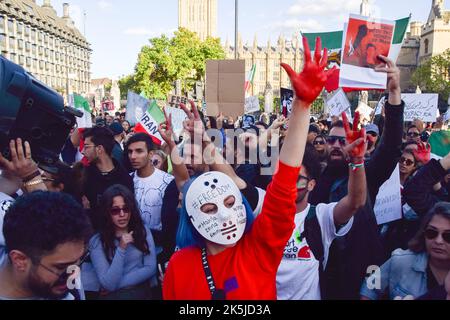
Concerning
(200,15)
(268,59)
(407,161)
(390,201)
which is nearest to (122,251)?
(390,201)

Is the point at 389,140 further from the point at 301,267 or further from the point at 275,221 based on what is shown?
the point at 275,221

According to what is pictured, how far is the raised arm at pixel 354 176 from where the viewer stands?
7.59 ft

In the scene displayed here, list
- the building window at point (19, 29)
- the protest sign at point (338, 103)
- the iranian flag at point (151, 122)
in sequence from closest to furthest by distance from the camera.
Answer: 1. the iranian flag at point (151, 122)
2. the protest sign at point (338, 103)
3. the building window at point (19, 29)

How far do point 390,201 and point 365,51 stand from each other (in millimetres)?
1617

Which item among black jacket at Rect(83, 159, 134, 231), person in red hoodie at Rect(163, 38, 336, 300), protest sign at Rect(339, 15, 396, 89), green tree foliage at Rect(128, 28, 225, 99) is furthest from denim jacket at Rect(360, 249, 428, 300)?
green tree foliage at Rect(128, 28, 225, 99)

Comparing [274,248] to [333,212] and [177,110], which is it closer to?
[333,212]

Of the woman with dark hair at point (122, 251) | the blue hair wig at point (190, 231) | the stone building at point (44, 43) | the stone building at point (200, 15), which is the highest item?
the stone building at point (200, 15)

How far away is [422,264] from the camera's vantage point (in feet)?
7.94

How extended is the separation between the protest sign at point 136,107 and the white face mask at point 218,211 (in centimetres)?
474

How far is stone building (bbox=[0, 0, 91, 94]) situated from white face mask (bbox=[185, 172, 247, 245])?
164ft

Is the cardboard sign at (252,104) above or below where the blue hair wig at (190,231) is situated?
above

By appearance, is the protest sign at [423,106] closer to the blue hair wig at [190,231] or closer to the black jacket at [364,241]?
the black jacket at [364,241]

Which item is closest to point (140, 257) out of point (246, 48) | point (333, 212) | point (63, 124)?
point (63, 124)

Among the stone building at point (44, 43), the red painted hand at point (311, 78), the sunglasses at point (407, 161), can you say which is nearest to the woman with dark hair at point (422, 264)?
the red painted hand at point (311, 78)
